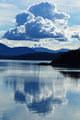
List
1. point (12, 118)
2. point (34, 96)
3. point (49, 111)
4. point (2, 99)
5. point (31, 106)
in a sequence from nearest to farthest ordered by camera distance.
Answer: point (12, 118)
point (49, 111)
point (31, 106)
point (2, 99)
point (34, 96)

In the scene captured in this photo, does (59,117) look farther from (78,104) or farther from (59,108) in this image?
(78,104)

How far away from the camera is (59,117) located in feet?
102

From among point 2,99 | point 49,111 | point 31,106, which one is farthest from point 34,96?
point 49,111

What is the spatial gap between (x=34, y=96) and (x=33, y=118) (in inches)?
729


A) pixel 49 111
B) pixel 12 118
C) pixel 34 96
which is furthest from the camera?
pixel 34 96

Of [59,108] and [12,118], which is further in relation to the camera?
[59,108]

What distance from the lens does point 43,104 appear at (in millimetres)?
40406

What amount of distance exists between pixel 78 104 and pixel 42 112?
8744mm

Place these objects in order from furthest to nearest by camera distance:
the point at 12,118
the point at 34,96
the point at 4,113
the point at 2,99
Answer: the point at 34,96, the point at 2,99, the point at 4,113, the point at 12,118

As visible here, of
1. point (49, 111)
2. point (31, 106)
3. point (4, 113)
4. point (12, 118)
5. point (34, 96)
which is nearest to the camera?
point (12, 118)

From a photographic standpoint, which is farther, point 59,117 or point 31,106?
point 31,106

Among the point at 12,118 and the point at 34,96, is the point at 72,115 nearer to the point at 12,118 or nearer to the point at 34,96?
the point at 12,118

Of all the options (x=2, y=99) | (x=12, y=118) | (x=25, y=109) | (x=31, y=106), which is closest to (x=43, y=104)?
(x=31, y=106)

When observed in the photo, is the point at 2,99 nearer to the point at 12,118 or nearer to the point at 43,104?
the point at 43,104
